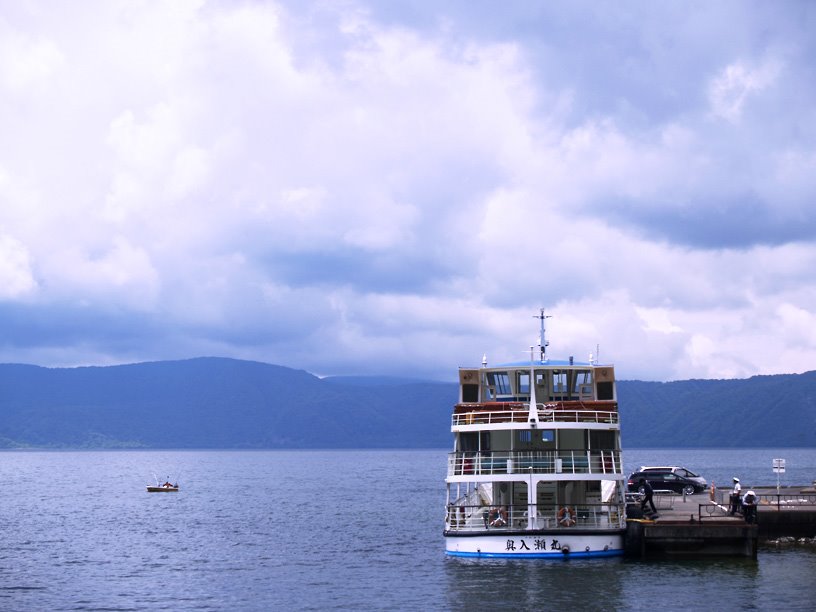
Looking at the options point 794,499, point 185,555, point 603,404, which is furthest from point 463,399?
point 794,499

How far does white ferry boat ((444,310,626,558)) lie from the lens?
47.4 m

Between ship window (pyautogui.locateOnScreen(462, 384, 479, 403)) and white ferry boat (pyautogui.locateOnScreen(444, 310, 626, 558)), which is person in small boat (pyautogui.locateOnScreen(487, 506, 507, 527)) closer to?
white ferry boat (pyautogui.locateOnScreen(444, 310, 626, 558))

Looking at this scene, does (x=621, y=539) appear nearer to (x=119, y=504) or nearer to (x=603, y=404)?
(x=603, y=404)

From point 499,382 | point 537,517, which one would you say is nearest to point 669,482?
point 499,382

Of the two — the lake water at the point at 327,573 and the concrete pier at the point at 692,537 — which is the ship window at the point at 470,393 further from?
the concrete pier at the point at 692,537

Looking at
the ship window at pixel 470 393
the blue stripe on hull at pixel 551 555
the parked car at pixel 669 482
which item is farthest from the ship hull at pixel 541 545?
the parked car at pixel 669 482

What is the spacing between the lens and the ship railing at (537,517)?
48438mm

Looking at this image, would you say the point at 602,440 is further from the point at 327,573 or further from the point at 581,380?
the point at 327,573

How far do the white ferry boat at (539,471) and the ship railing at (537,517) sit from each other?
0.05 metres

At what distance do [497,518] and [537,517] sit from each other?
78.1 inches

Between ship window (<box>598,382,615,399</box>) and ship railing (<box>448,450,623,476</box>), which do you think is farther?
ship window (<box>598,382,615,399</box>)

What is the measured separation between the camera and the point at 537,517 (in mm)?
48094

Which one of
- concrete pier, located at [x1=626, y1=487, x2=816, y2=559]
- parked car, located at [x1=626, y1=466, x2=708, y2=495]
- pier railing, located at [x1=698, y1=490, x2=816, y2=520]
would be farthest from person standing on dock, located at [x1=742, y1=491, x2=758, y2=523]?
parked car, located at [x1=626, y1=466, x2=708, y2=495]

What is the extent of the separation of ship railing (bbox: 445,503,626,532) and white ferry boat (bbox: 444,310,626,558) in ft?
0.15
